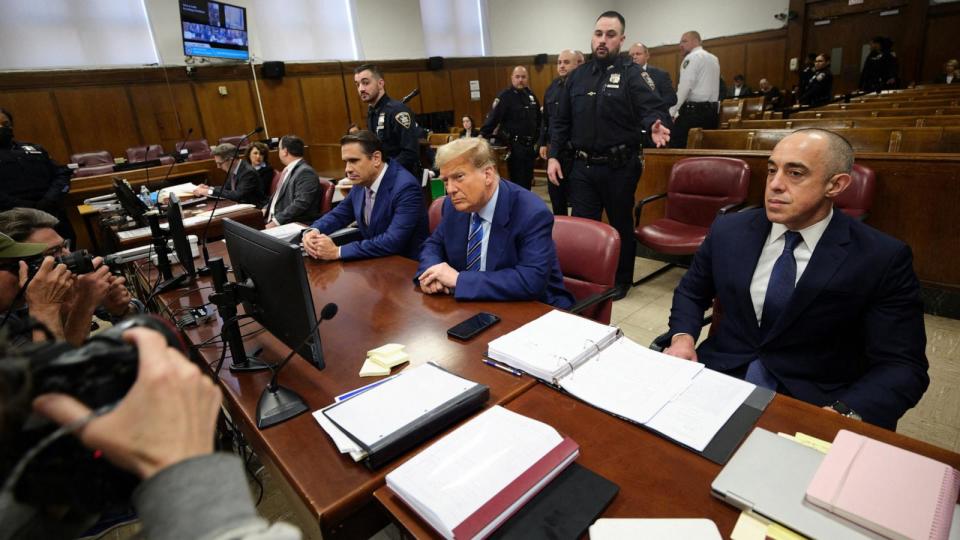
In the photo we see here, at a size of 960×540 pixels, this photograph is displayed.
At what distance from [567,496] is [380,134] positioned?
3641 mm

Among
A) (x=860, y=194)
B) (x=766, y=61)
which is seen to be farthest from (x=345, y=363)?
(x=766, y=61)

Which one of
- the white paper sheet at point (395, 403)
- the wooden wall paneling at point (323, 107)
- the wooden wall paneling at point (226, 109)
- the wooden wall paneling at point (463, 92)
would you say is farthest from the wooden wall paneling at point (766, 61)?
the white paper sheet at point (395, 403)

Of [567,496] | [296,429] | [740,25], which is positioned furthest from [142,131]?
[740,25]

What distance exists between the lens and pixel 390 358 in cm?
132

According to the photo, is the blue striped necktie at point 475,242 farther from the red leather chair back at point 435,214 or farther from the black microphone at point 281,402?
the black microphone at point 281,402

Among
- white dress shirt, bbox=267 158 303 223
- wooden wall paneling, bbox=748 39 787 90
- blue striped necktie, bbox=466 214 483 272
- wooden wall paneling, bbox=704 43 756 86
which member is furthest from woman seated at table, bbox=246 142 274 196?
wooden wall paneling, bbox=748 39 787 90

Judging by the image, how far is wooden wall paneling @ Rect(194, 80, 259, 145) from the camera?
326 inches

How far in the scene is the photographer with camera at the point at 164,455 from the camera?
0.46m

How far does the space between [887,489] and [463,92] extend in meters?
11.5

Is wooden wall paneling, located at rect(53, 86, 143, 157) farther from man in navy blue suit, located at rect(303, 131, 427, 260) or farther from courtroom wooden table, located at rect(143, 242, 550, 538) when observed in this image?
courtroom wooden table, located at rect(143, 242, 550, 538)

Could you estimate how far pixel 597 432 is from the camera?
101 centimetres

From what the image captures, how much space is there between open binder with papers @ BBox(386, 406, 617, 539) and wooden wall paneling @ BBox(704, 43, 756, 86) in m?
12.5

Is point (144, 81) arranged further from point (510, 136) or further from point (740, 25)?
point (740, 25)

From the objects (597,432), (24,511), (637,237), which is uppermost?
(24,511)
